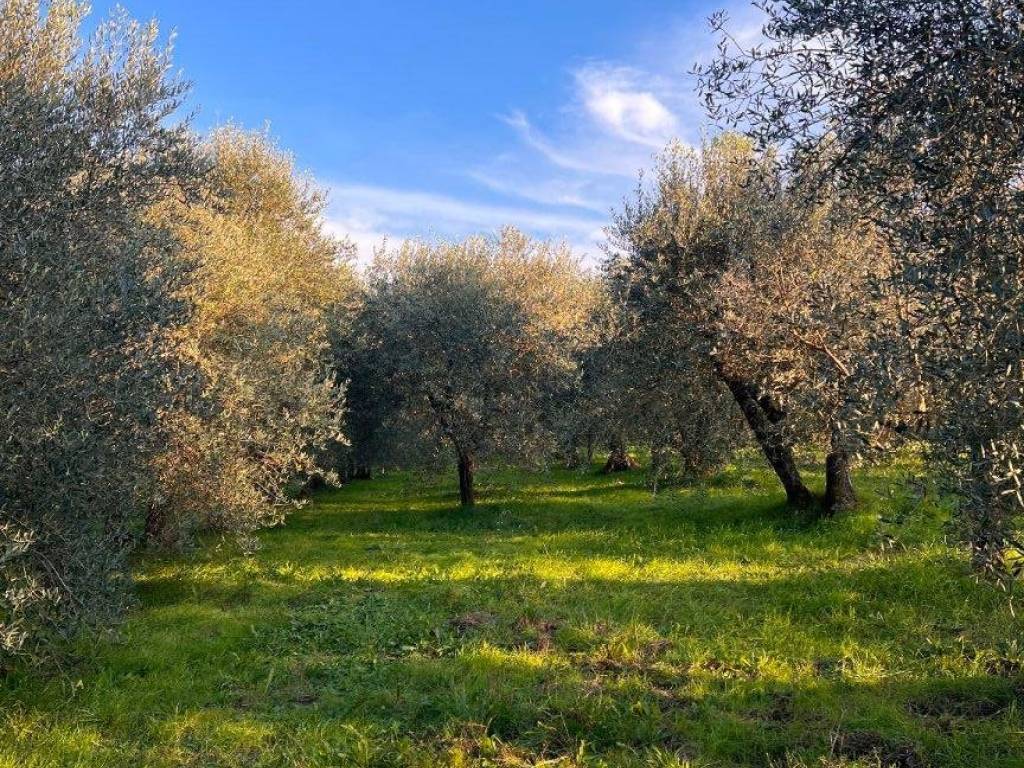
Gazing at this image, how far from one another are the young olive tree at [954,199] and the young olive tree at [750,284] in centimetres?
641

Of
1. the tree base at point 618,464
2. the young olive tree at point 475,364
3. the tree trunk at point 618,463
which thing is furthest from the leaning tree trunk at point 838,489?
the tree base at point 618,464

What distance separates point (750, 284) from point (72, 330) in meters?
12.9

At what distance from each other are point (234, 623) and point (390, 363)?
15.4 m

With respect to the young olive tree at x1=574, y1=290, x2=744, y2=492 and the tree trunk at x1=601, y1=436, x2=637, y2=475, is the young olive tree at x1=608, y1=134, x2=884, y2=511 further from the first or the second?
the tree trunk at x1=601, y1=436, x2=637, y2=475

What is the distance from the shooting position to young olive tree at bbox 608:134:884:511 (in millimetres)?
14766

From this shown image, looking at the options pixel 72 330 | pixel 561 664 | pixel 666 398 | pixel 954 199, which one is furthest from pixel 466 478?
pixel 954 199

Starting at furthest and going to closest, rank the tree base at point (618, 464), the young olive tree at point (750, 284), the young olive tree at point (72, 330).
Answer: the tree base at point (618, 464) → the young olive tree at point (750, 284) → the young olive tree at point (72, 330)

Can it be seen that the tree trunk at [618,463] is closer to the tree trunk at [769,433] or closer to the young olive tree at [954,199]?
the tree trunk at [769,433]

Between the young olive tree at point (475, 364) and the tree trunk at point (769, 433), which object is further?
the young olive tree at point (475, 364)

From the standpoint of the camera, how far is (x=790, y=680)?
8938mm

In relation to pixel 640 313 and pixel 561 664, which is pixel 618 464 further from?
pixel 561 664

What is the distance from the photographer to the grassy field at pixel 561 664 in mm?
7508

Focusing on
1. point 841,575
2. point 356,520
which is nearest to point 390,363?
point 356,520

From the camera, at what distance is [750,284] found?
15445 mm
